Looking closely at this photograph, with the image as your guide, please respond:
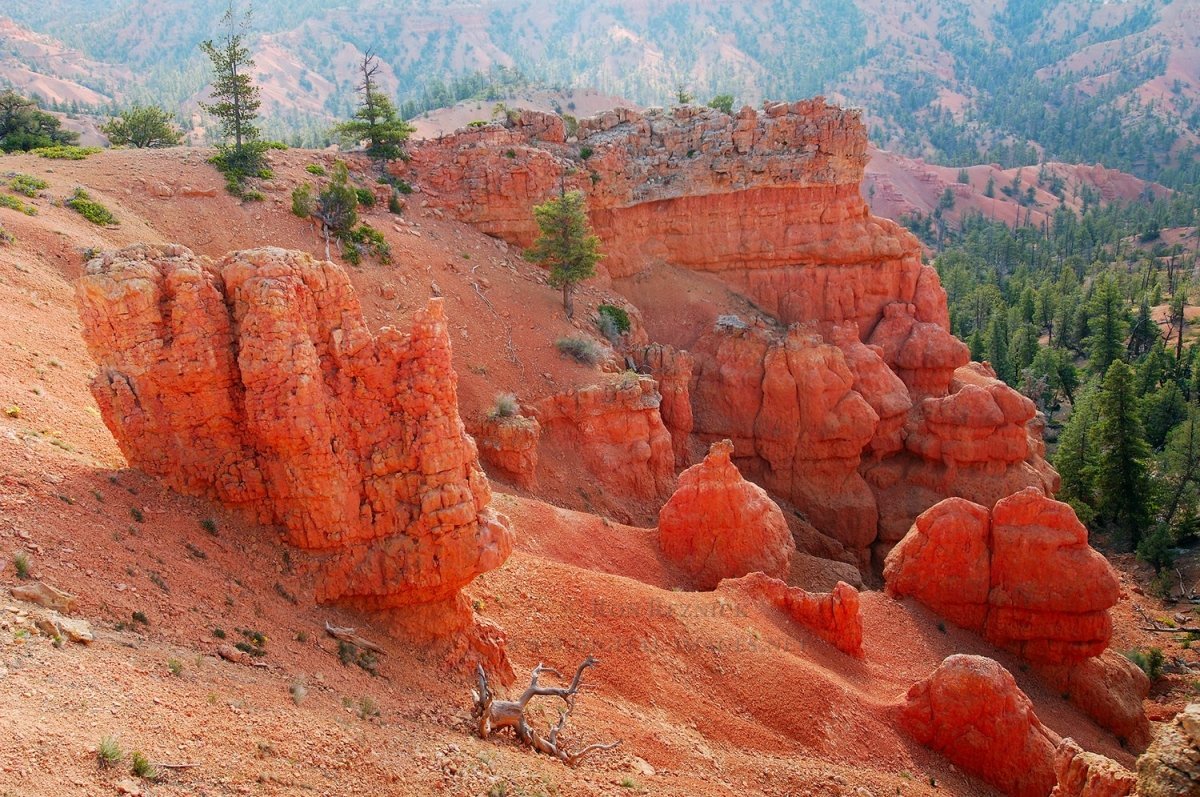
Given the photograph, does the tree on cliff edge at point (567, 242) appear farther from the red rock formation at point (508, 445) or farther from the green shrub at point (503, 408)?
the red rock formation at point (508, 445)

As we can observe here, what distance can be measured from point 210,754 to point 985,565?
61.4ft

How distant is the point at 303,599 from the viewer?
12.1 m

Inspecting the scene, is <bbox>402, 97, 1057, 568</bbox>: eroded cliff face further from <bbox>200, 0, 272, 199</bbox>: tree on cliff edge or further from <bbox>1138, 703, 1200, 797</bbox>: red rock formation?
→ <bbox>1138, 703, 1200, 797</bbox>: red rock formation

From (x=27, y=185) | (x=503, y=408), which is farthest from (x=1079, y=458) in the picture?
(x=27, y=185)

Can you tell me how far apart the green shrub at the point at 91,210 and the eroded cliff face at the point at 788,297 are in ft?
37.9

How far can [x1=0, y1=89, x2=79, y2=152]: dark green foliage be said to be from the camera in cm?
3769

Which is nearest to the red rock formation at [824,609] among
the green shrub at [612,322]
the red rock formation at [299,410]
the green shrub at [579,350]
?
the red rock formation at [299,410]

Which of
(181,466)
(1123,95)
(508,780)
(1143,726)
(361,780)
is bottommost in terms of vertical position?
(1143,726)

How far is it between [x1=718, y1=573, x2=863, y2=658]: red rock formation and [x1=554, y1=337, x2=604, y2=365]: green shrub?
1226 cm

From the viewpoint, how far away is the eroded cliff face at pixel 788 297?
3197 centimetres

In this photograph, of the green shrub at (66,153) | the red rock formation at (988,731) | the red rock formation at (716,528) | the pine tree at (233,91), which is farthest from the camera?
the pine tree at (233,91)

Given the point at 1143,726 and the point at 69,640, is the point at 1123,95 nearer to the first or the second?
the point at 1143,726

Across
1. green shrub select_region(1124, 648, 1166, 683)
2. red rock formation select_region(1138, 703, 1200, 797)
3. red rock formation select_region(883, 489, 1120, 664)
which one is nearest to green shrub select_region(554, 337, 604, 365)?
red rock formation select_region(883, 489, 1120, 664)

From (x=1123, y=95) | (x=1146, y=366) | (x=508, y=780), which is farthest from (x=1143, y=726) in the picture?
(x=1123, y=95)
